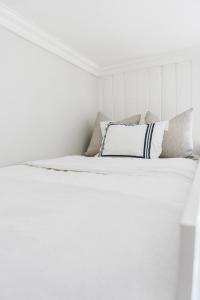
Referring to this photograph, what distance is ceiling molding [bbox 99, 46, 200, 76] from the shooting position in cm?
203

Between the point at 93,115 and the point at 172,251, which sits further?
the point at 93,115

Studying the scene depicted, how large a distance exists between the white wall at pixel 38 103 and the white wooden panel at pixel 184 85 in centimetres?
92

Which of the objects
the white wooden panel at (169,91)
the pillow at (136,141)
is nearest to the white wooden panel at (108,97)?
the white wooden panel at (169,91)

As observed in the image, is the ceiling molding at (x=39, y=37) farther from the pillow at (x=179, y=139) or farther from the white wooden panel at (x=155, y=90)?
the pillow at (x=179, y=139)

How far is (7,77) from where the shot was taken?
4.97 ft

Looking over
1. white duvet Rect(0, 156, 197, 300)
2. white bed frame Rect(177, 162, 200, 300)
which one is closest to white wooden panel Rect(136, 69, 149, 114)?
white duvet Rect(0, 156, 197, 300)

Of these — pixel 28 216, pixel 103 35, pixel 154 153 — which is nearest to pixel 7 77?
pixel 103 35

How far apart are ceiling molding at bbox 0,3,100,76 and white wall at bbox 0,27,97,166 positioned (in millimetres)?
41

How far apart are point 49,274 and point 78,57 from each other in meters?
2.12

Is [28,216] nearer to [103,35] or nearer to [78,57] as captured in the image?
[103,35]

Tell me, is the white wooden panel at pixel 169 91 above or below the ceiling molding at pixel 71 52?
below

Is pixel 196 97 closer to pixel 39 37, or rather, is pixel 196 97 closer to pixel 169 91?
A: pixel 169 91

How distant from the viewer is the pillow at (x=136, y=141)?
1567mm

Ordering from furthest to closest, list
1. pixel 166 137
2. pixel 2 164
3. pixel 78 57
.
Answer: pixel 78 57
pixel 166 137
pixel 2 164
